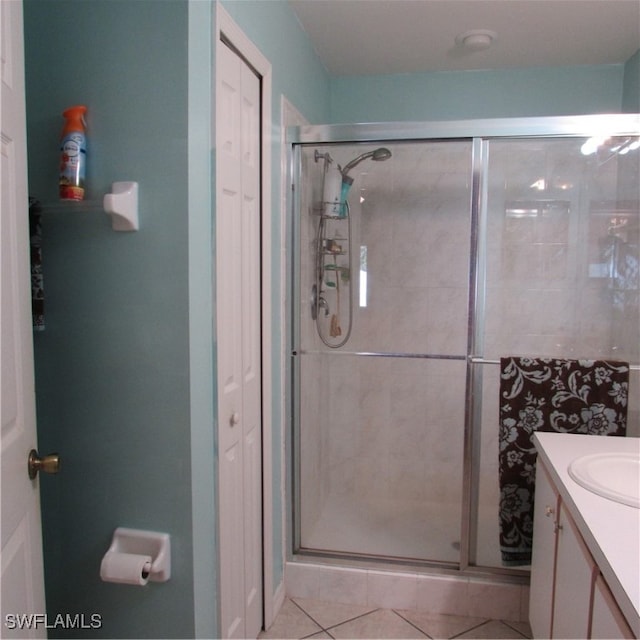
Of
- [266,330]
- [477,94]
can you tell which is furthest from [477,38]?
[266,330]

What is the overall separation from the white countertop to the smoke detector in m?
1.86

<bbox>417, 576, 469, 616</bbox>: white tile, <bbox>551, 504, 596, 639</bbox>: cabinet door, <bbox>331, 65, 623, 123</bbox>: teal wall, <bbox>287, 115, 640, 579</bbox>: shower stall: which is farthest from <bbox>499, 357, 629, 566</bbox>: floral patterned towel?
<bbox>331, 65, 623, 123</bbox>: teal wall

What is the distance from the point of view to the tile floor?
209 centimetres

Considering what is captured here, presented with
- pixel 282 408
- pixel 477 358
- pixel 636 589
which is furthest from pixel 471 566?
pixel 636 589

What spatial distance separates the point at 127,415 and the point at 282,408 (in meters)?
0.93

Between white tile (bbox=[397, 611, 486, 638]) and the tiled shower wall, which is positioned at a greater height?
the tiled shower wall

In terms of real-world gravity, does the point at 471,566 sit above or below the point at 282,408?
below

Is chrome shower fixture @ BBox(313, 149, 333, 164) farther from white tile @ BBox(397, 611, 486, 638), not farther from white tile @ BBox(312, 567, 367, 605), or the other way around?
white tile @ BBox(397, 611, 486, 638)

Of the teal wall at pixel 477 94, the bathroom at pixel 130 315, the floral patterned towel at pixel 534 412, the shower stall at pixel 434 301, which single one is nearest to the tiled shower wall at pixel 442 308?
the shower stall at pixel 434 301

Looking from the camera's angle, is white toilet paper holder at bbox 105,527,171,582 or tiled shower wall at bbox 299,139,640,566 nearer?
white toilet paper holder at bbox 105,527,171,582

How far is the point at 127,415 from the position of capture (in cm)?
139

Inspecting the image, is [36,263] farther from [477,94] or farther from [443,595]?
[477,94]

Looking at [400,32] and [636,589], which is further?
[400,32]

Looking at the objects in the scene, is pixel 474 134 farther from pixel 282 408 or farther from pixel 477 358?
pixel 282 408
